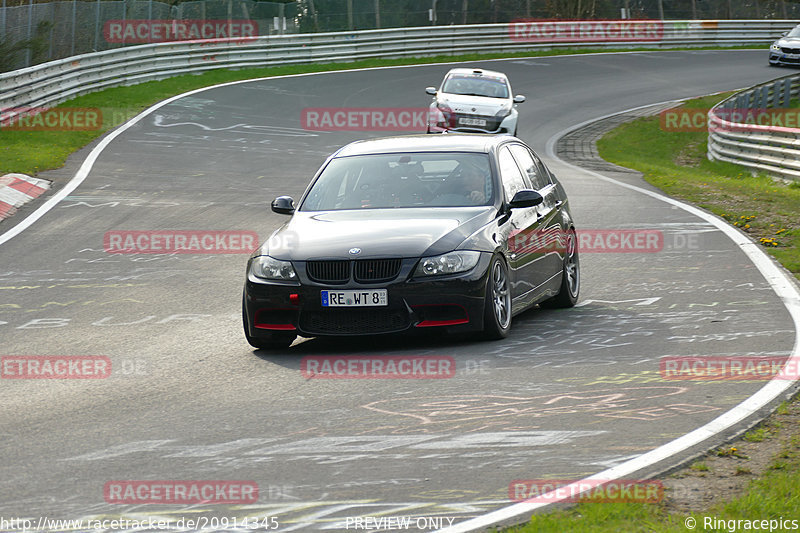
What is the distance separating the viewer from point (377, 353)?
887cm

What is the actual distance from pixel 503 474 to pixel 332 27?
139 ft

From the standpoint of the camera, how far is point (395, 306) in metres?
8.68

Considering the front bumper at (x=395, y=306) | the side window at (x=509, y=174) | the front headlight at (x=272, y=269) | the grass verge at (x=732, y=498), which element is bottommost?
the grass verge at (x=732, y=498)

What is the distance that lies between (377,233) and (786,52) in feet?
139

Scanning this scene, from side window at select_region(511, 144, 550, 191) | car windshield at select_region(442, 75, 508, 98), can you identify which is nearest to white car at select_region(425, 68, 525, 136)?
car windshield at select_region(442, 75, 508, 98)

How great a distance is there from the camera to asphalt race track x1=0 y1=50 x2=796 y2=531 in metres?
5.66

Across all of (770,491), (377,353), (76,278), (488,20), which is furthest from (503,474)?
(488,20)

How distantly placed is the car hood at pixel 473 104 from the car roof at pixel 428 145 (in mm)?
17230

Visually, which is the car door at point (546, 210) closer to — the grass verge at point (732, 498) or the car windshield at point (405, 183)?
the car windshield at point (405, 183)

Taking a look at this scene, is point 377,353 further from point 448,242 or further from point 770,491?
point 770,491

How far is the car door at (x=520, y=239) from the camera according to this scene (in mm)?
9617

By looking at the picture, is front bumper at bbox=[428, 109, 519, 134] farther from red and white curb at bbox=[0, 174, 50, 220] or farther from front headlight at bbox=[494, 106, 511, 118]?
red and white curb at bbox=[0, 174, 50, 220]

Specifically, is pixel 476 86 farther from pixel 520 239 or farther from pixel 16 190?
pixel 520 239

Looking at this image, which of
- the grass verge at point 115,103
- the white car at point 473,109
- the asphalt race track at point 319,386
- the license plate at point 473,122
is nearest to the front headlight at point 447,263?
the asphalt race track at point 319,386
